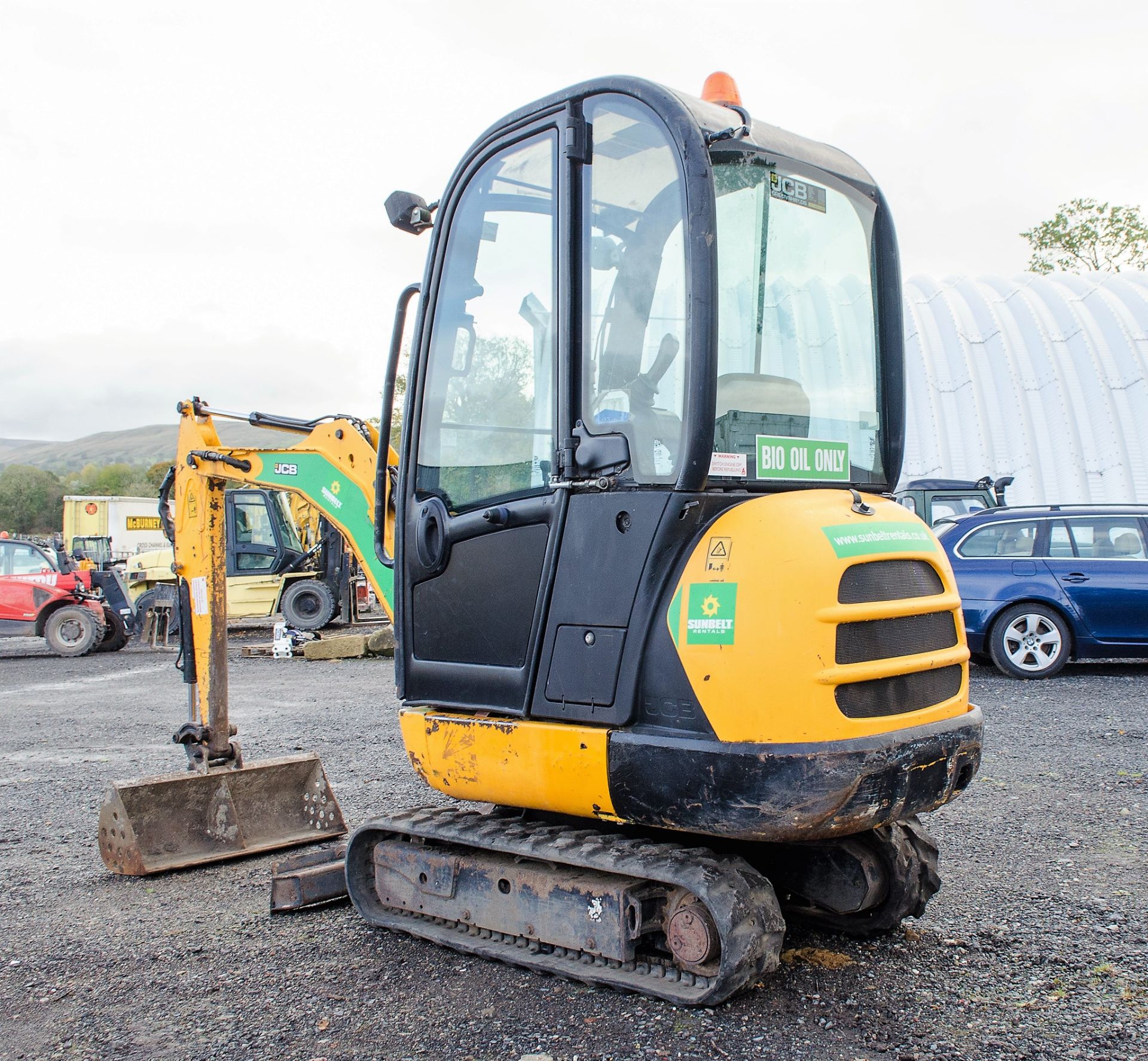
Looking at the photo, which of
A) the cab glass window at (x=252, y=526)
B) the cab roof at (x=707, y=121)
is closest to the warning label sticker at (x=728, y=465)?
the cab roof at (x=707, y=121)

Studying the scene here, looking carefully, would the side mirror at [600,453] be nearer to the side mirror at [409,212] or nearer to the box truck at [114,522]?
the side mirror at [409,212]

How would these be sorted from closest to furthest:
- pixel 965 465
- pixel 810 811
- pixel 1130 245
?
pixel 810 811 → pixel 965 465 → pixel 1130 245

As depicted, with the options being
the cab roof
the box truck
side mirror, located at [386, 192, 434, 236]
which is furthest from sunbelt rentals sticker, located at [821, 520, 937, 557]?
the box truck

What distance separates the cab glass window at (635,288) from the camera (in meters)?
3.21

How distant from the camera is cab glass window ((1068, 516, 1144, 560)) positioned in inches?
393

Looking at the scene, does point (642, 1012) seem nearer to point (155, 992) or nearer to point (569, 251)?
point (155, 992)

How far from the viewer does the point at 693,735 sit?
3.13m

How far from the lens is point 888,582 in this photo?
329 centimetres

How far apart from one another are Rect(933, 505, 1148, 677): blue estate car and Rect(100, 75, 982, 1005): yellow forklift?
684cm

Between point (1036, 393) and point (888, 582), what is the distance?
21.0 m

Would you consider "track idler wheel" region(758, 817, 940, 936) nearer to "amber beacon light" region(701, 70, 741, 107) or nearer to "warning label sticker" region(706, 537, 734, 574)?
"warning label sticker" region(706, 537, 734, 574)

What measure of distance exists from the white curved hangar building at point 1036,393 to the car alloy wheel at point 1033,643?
37.7ft

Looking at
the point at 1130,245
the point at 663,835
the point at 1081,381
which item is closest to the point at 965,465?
the point at 1081,381

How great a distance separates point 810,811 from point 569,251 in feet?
6.13
